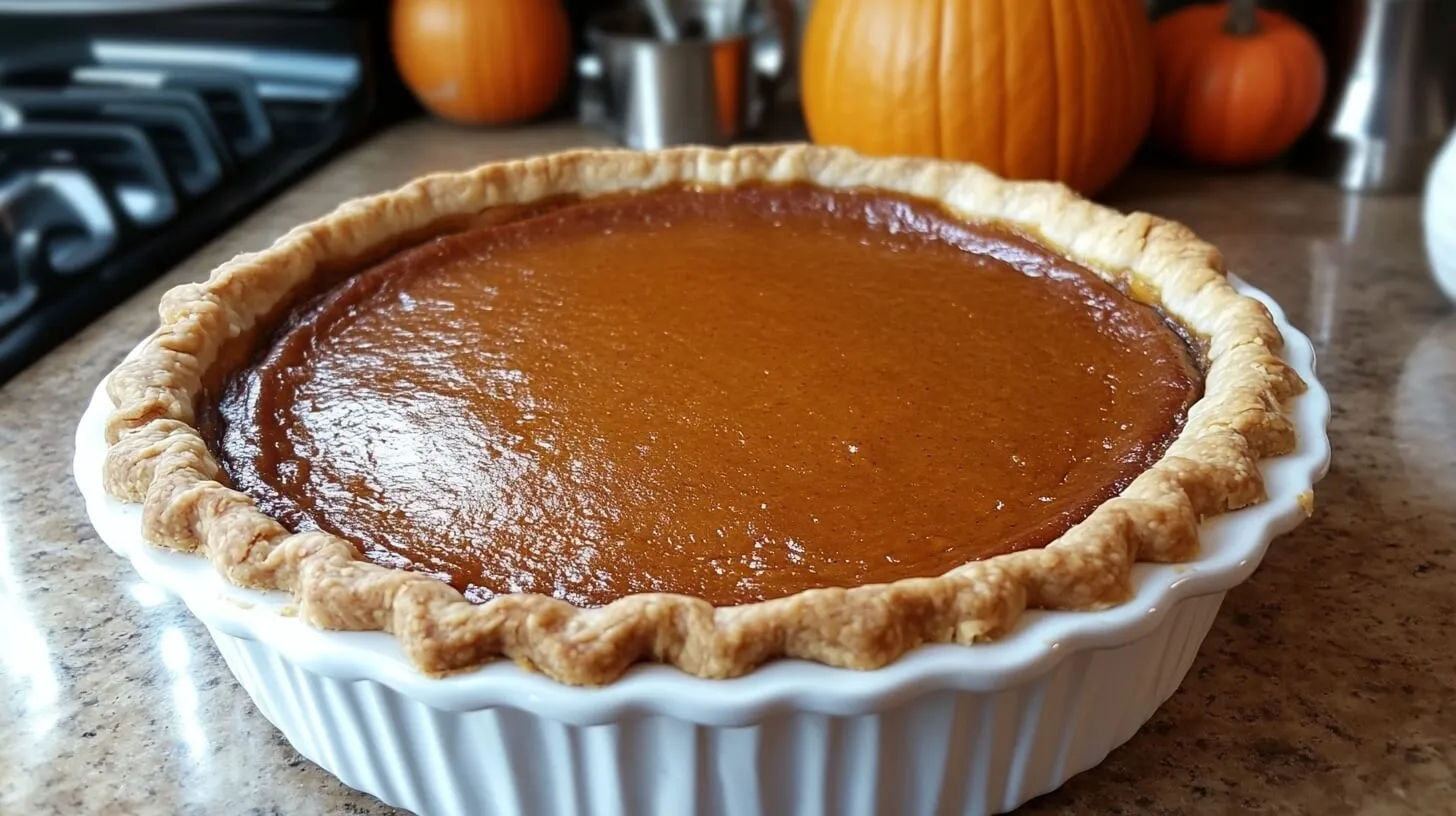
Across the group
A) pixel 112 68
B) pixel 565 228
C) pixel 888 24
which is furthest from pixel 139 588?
pixel 112 68

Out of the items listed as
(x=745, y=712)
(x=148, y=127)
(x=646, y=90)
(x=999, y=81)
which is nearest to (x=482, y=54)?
(x=646, y=90)

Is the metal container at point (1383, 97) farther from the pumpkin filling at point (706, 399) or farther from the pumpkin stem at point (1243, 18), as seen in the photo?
the pumpkin filling at point (706, 399)

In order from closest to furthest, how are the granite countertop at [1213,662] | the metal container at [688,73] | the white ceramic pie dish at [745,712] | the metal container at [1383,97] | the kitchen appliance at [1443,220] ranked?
the white ceramic pie dish at [745,712] → the granite countertop at [1213,662] → the kitchen appliance at [1443,220] → the metal container at [1383,97] → the metal container at [688,73]

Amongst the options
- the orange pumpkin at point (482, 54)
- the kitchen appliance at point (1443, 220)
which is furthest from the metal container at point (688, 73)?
the kitchen appliance at point (1443, 220)

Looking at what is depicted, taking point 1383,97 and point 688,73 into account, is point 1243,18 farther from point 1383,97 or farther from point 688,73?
point 688,73

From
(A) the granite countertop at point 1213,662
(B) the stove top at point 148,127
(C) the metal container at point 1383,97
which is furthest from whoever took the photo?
(C) the metal container at point 1383,97

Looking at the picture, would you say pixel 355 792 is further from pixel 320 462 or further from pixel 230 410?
pixel 230 410

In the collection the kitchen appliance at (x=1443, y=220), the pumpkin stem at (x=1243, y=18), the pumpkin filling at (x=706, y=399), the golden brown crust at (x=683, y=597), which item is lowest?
the kitchen appliance at (x=1443, y=220)
